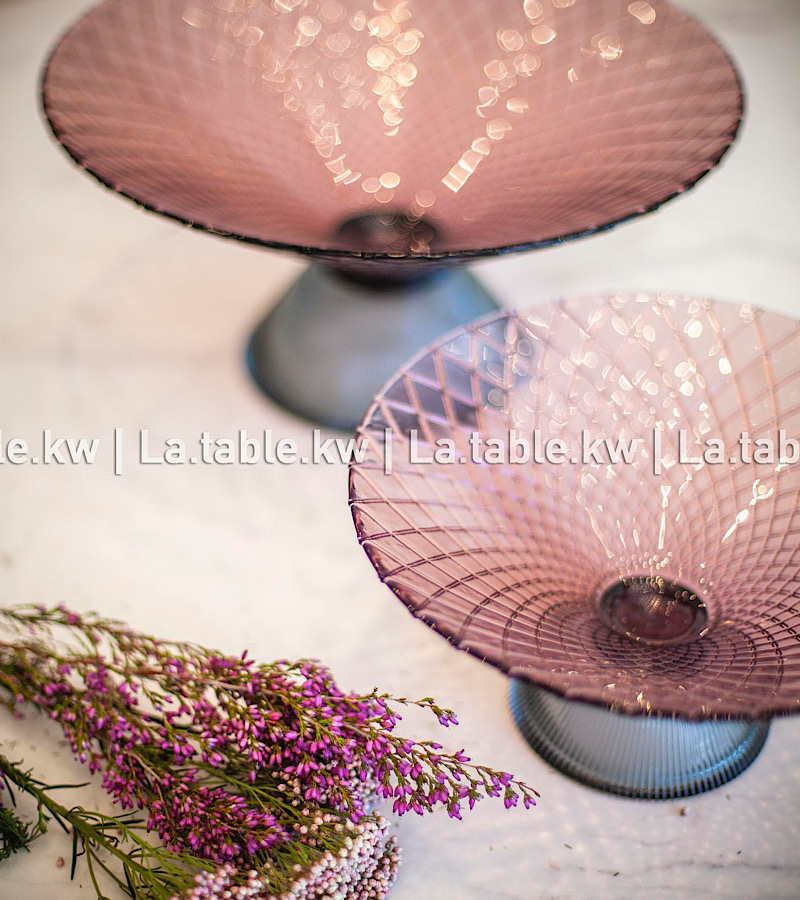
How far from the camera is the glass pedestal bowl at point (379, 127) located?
2.79ft

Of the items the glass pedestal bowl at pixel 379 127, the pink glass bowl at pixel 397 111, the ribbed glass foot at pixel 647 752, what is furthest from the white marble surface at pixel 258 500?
the pink glass bowl at pixel 397 111

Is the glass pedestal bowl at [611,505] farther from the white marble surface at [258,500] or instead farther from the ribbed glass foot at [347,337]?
the ribbed glass foot at [347,337]

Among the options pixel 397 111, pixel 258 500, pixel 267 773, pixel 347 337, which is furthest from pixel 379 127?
pixel 267 773

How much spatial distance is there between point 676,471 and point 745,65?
1.12 m

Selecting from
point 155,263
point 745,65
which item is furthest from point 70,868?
point 745,65

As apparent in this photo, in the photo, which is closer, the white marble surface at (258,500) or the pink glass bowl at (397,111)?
the white marble surface at (258,500)

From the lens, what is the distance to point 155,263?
48.8 inches

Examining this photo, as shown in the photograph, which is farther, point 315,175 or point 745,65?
point 745,65

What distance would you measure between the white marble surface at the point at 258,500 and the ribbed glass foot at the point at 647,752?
0.04 feet

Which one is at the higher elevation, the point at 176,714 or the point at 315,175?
the point at 315,175

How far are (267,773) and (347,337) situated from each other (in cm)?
51

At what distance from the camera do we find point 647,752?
688 millimetres

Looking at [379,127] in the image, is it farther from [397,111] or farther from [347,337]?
[347,337]

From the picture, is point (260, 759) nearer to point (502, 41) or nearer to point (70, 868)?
point (70, 868)
